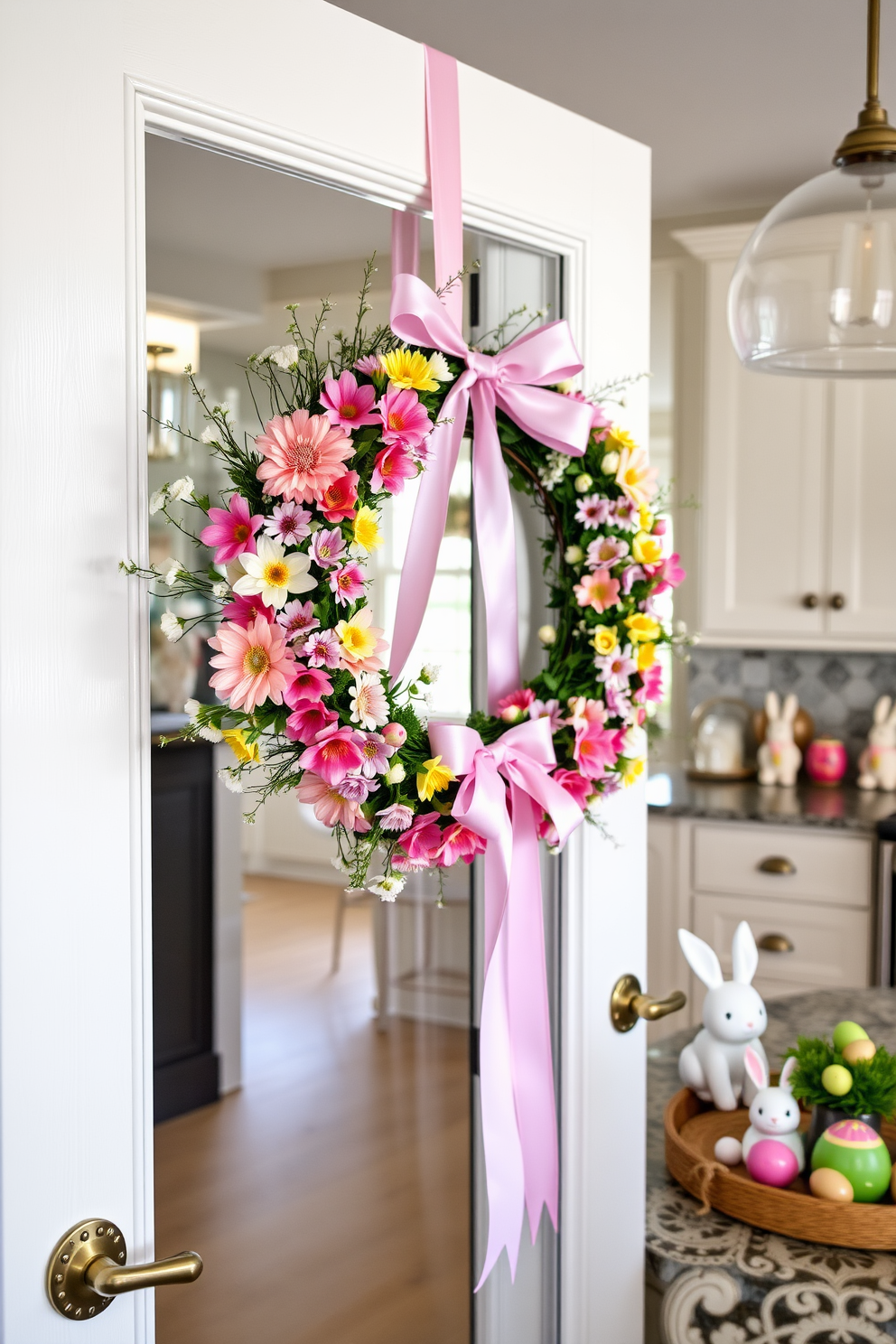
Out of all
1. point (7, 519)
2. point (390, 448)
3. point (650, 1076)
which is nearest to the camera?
point (7, 519)

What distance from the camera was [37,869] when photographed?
33.5 inches

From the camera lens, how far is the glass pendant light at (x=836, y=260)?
126 cm

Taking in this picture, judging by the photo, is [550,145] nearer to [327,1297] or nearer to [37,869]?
[37,869]

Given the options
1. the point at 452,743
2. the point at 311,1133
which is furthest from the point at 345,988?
the point at 452,743

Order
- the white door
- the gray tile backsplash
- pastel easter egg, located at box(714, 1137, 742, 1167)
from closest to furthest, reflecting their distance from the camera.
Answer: the white door < pastel easter egg, located at box(714, 1137, 742, 1167) < the gray tile backsplash

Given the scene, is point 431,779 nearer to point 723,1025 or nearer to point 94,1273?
point 94,1273

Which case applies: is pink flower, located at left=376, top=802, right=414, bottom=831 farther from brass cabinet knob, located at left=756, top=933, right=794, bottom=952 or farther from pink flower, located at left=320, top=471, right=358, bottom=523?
brass cabinet knob, located at left=756, top=933, right=794, bottom=952

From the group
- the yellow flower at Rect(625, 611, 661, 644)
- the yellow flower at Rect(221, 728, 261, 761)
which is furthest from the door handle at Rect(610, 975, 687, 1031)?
the yellow flower at Rect(221, 728, 261, 761)

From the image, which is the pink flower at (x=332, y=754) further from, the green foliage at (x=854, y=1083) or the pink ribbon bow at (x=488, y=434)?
the green foliage at (x=854, y=1083)

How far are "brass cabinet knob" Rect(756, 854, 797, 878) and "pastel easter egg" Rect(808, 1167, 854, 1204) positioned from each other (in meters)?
2.01

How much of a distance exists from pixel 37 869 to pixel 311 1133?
2239 mm

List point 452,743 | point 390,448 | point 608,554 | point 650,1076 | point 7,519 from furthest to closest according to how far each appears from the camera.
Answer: point 650,1076, point 608,554, point 452,743, point 390,448, point 7,519

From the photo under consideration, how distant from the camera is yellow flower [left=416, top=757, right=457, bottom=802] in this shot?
1.00 m

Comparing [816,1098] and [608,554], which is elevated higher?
[608,554]
